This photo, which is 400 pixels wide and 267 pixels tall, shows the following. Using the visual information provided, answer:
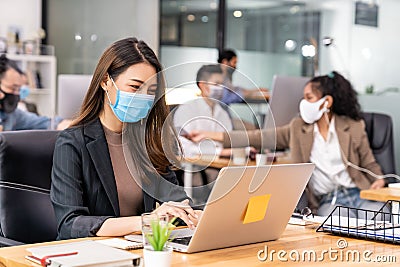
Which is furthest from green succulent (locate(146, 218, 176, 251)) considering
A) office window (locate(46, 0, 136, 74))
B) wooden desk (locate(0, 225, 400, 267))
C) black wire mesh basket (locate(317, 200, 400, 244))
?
office window (locate(46, 0, 136, 74))

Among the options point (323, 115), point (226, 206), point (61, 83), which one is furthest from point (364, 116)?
point (226, 206)

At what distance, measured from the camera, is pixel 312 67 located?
6.31m

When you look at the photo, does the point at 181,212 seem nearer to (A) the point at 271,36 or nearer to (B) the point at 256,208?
(B) the point at 256,208

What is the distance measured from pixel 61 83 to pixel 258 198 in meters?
2.38

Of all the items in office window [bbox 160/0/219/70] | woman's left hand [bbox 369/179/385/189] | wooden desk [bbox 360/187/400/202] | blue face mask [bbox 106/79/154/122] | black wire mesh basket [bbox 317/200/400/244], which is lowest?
woman's left hand [bbox 369/179/385/189]

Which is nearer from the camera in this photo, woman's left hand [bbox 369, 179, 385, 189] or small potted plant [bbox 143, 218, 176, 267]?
small potted plant [bbox 143, 218, 176, 267]

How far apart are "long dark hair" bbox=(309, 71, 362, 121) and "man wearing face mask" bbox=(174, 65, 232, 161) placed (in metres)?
2.28

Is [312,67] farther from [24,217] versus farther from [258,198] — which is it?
[258,198]

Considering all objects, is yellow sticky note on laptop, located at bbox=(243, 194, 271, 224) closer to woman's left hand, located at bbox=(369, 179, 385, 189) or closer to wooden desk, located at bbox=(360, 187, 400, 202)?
wooden desk, located at bbox=(360, 187, 400, 202)

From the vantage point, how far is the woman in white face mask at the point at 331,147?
4.28 meters

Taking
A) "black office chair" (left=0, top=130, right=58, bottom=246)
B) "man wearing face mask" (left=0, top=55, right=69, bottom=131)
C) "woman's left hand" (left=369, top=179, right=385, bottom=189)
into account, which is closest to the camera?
"black office chair" (left=0, top=130, right=58, bottom=246)

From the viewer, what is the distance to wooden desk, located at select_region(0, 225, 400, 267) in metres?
1.80

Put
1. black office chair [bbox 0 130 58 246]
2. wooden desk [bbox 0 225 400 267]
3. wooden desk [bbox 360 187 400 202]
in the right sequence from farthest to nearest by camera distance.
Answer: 1. wooden desk [bbox 360 187 400 202]
2. black office chair [bbox 0 130 58 246]
3. wooden desk [bbox 0 225 400 267]

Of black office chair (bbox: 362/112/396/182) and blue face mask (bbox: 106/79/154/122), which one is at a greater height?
blue face mask (bbox: 106/79/154/122)
